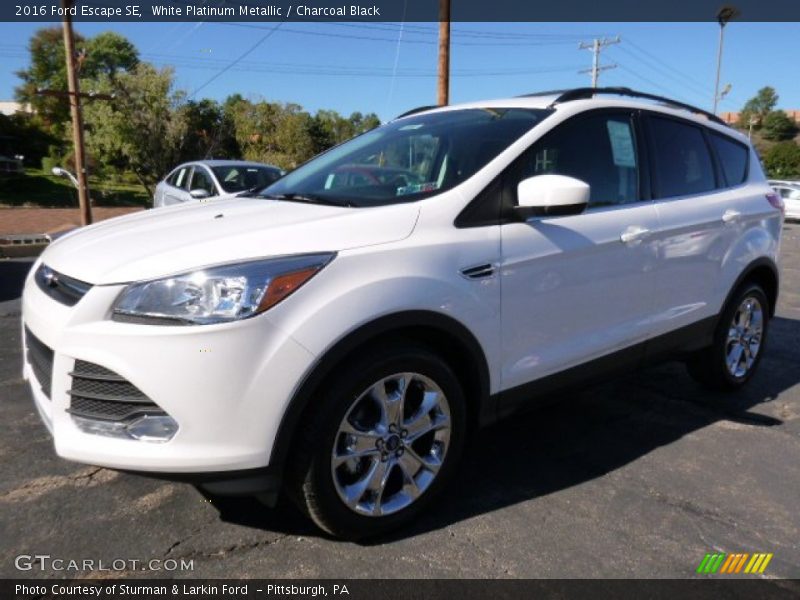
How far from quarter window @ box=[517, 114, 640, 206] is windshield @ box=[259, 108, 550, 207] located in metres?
0.14

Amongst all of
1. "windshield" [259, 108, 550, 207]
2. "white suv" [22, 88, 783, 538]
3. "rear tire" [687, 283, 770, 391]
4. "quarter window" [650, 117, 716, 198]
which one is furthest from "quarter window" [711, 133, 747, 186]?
"windshield" [259, 108, 550, 207]

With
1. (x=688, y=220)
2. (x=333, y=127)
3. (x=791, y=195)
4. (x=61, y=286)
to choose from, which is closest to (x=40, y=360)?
(x=61, y=286)

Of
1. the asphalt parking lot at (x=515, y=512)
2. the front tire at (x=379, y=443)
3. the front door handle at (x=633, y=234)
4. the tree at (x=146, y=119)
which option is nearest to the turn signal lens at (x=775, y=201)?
the asphalt parking lot at (x=515, y=512)

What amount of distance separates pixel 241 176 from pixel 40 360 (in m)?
8.34

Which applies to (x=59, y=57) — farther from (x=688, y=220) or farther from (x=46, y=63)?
(x=688, y=220)

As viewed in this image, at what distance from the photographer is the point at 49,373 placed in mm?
2410

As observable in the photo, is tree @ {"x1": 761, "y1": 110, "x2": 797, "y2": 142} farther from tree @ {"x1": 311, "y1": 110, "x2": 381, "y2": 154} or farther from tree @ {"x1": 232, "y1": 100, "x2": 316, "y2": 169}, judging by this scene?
tree @ {"x1": 232, "y1": 100, "x2": 316, "y2": 169}

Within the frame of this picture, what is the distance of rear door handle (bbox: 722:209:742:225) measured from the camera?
158 inches

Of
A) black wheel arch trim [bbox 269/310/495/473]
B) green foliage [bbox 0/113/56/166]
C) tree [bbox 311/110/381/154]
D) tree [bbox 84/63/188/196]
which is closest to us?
black wheel arch trim [bbox 269/310/495/473]

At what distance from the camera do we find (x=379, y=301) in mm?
2373

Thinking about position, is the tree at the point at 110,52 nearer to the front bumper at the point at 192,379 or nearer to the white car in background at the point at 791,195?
the white car in background at the point at 791,195
